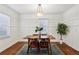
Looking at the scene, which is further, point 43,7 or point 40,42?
point 43,7

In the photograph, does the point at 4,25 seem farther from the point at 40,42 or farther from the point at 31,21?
the point at 31,21

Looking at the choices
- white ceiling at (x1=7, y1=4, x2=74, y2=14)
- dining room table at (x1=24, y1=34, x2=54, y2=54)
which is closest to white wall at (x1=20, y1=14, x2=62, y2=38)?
white ceiling at (x1=7, y1=4, x2=74, y2=14)

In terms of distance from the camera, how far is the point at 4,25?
178 inches

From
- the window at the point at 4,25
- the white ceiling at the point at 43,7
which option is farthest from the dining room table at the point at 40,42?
the white ceiling at the point at 43,7

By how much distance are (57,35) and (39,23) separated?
1123mm

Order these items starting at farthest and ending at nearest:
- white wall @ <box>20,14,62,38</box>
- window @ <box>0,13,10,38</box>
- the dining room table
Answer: white wall @ <box>20,14,62,38</box> → window @ <box>0,13,10,38</box> → the dining room table

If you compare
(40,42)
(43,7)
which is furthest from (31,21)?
(40,42)

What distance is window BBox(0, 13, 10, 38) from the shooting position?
4242mm

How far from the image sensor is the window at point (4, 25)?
4242mm

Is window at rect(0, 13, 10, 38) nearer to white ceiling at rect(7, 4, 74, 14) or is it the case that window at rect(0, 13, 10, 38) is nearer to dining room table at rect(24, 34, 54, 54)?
white ceiling at rect(7, 4, 74, 14)

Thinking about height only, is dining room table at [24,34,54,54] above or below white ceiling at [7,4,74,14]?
below

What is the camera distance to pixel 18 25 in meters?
6.30

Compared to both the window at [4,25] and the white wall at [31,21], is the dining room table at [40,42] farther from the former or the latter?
the white wall at [31,21]
